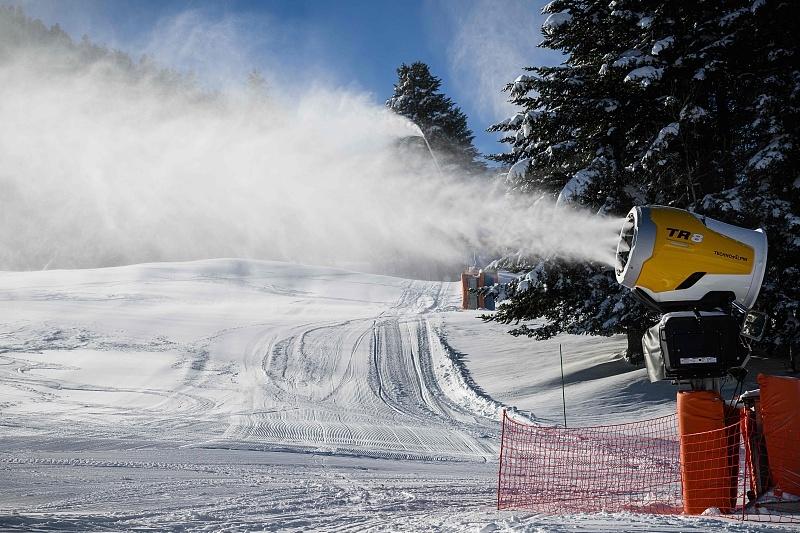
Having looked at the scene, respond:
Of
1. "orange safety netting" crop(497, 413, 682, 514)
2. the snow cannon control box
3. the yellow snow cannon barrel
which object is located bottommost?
"orange safety netting" crop(497, 413, 682, 514)

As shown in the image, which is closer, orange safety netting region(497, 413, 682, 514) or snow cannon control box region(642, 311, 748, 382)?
snow cannon control box region(642, 311, 748, 382)

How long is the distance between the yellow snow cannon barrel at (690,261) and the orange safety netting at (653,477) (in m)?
0.98

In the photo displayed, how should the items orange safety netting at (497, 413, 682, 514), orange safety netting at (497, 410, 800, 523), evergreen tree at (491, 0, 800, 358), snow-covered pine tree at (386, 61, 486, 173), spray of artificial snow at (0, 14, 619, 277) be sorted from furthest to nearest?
snow-covered pine tree at (386, 61, 486, 173) → spray of artificial snow at (0, 14, 619, 277) → evergreen tree at (491, 0, 800, 358) → orange safety netting at (497, 413, 682, 514) → orange safety netting at (497, 410, 800, 523)

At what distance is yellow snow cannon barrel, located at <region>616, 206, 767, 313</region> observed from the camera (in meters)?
4.81

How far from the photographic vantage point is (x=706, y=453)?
16.0 ft

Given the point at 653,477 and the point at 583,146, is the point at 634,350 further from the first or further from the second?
Answer: the point at 653,477

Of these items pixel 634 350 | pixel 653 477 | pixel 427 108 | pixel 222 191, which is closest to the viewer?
pixel 653 477

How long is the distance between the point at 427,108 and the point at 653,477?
126ft

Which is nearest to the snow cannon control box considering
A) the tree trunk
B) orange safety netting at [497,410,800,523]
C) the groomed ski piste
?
orange safety netting at [497,410,800,523]

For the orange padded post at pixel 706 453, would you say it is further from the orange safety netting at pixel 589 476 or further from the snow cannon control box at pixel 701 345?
the orange safety netting at pixel 589 476

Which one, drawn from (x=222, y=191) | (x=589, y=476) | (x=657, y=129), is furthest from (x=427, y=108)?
(x=589, y=476)

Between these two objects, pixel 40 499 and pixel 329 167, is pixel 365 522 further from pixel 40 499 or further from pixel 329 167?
pixel 329 167

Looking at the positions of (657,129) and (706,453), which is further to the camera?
(657,129)

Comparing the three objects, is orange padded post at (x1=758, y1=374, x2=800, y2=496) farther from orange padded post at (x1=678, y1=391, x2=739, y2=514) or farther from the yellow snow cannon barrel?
the yellow snow cannon barrel
